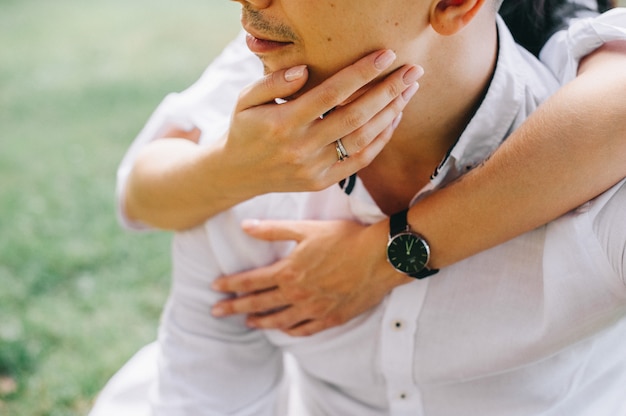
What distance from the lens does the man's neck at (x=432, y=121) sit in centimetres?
171

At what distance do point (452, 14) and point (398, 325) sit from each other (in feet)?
2.38

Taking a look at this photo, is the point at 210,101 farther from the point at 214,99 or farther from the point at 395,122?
the point at 395,122

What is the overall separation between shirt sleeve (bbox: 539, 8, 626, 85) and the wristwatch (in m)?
0.55

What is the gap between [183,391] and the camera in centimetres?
199

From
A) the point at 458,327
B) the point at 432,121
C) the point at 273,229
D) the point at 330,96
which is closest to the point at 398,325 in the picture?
the point at 458,327

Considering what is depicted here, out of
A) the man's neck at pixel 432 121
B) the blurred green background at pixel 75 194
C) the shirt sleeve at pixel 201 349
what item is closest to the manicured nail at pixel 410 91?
the man's neck at pixel 432 121

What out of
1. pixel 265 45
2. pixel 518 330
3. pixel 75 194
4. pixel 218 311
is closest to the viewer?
pixel 265 45

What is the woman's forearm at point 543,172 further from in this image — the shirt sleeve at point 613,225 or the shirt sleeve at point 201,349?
the shirt sleeve at point 201,349

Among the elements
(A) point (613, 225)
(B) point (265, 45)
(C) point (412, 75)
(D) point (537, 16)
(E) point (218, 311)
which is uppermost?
(B) point (265, 45)

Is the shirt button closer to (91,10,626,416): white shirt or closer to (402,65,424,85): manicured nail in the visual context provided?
(91,10,626,416): white shirt

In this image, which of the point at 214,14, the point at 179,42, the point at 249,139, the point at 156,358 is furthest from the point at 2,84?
the point at 249,139

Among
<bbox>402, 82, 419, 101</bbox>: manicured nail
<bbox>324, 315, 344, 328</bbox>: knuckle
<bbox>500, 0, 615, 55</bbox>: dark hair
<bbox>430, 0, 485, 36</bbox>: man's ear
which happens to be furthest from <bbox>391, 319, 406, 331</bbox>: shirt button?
<bbox>500, 0, 615, 55</bbox>: dark hair

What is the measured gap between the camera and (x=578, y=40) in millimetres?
1740

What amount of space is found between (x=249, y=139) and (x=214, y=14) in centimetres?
871
